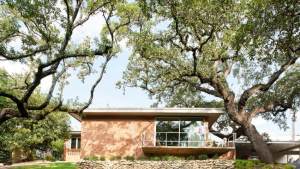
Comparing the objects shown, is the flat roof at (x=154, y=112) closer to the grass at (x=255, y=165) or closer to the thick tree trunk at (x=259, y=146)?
the thick tree trunk at (x=259, y=146)

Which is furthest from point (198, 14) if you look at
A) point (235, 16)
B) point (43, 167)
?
point (43, 167)

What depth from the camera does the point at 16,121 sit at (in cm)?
3247

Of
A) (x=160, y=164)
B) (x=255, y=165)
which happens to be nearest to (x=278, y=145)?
(x=255, y=165)

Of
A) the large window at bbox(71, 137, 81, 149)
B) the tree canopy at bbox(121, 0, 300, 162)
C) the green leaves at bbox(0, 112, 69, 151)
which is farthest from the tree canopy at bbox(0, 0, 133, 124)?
the large window at bbox(71, 137, 81, 149)

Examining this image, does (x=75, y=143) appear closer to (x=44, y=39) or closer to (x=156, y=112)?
(x=156, y=112)

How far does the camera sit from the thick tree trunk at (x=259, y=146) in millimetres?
29109

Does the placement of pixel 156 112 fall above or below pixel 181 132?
above

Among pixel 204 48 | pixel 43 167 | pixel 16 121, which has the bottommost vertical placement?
pixel 43 167

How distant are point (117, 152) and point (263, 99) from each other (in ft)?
34.4

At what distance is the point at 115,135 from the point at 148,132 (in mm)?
2195

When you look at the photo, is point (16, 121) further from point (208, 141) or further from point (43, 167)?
point (208, 141)

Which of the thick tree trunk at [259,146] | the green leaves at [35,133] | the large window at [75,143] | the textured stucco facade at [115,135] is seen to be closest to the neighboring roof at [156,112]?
the textured stucco facade at [115,135]

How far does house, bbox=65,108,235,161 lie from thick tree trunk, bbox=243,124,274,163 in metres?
2.27

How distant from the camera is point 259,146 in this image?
29391 mm
